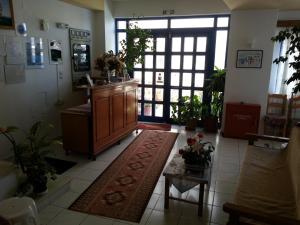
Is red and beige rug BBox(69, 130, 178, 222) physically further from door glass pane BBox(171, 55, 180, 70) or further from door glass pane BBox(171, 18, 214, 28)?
door glass pane BBox(171, 18, 214, 28)

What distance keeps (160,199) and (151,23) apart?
4189mm

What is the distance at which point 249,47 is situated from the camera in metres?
4.62

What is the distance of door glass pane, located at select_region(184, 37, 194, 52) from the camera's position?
17.6 feet

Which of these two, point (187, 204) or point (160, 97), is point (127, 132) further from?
point (187, 204)

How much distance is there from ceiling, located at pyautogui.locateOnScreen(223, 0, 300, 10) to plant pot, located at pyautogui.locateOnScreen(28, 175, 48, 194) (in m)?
3.89

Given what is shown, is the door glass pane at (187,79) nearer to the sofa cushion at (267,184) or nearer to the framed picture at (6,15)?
the sofa cushion at (267,184)

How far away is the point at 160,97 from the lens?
19.4ft

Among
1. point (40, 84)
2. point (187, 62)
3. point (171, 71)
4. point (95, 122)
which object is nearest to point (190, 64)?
point (187, 62)

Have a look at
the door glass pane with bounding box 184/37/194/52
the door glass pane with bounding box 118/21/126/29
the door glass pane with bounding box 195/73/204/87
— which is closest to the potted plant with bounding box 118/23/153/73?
the door glass pane with bounding box 118/21/126/29

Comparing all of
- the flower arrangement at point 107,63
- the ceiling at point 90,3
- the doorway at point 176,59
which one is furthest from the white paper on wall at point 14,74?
the doorway at point 176,59

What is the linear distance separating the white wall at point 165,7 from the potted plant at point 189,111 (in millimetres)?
1850

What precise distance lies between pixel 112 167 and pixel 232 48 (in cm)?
325

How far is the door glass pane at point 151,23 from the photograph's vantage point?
5.47 metres

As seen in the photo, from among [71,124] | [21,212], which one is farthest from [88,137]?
[21,212]
